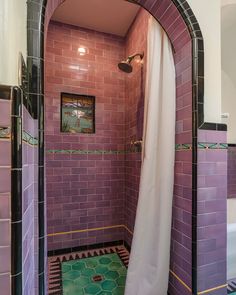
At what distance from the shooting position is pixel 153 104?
1458mm

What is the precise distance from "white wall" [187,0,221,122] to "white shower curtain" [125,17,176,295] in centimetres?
23

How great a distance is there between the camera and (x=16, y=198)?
0.57 meters

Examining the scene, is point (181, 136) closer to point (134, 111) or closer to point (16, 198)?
point (134, 111)

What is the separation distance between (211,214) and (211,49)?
3.61 feet

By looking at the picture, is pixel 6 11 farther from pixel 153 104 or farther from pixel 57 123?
pixel 57 123

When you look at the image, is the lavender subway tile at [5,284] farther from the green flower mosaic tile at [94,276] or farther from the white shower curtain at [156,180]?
the green flower mosaic tile at [94,276]

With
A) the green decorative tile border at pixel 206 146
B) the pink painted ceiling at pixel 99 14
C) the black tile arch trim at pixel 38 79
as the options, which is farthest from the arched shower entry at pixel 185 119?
the pink painted ceiling at pixel 99 14

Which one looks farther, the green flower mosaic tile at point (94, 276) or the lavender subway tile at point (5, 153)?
the green flower mosaic tile at point (94, 276)

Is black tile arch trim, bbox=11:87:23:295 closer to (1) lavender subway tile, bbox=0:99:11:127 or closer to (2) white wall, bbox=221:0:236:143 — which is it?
(1) lavender subway tile, bbox=0:99:11:127

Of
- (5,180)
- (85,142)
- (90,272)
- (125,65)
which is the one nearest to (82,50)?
(125,65)

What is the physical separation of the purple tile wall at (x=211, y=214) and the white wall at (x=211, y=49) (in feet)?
0.57

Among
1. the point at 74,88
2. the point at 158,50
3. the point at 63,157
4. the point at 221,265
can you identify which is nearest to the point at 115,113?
the point at 74,88

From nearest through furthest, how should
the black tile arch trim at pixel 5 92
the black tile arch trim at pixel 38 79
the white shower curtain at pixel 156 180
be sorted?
the black tile arch trim at pixel 5 92 → the black tile arch trim at pixel 38 79 → the white shower curtain at pixel 156 180

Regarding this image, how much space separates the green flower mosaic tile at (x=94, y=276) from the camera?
5.09 feet
